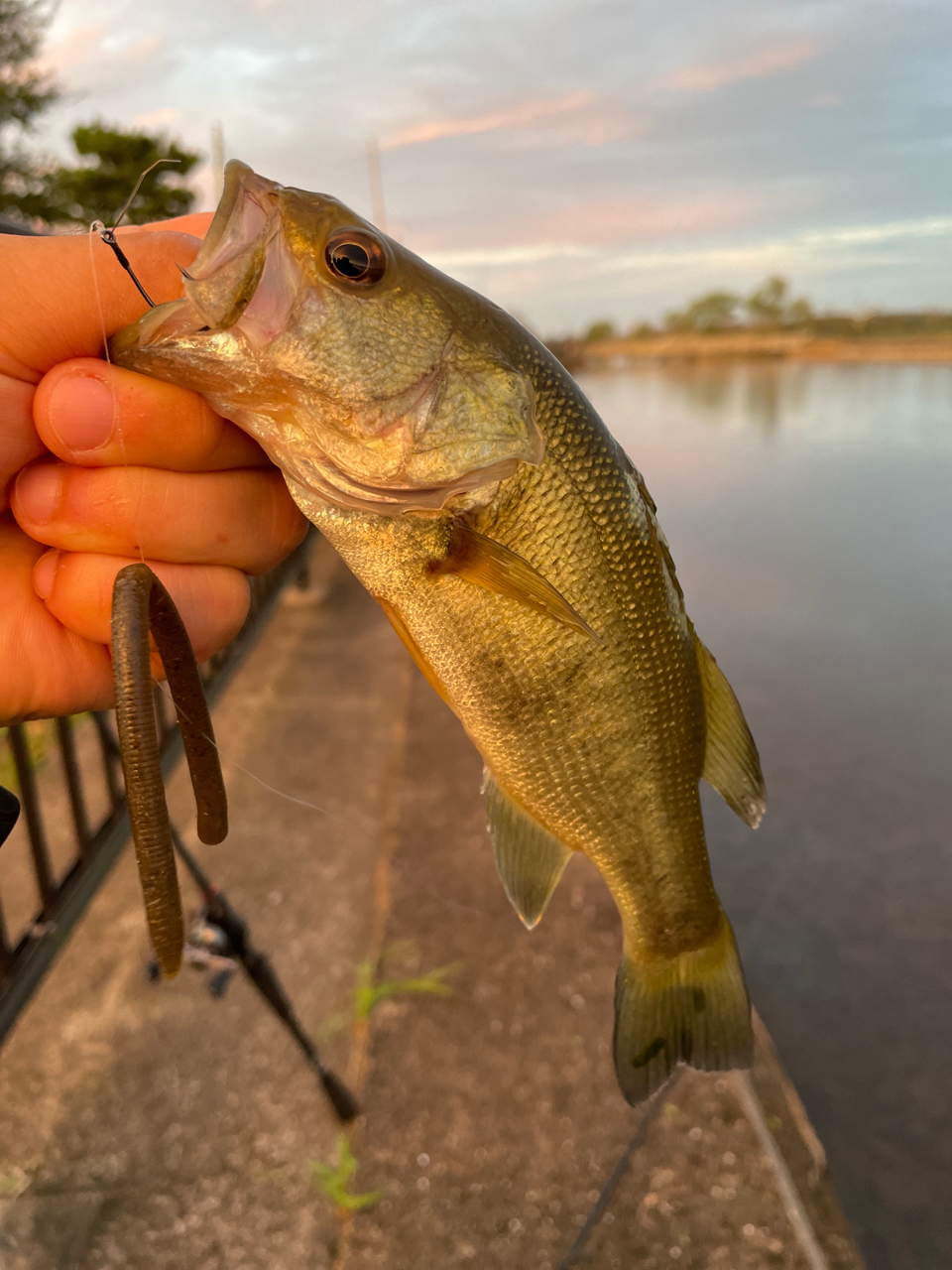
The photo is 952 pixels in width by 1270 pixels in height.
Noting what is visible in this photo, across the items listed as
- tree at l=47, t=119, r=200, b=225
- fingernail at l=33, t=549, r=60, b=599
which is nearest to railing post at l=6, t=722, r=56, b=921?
fingernail at l=33, t=549, r=60, b=599

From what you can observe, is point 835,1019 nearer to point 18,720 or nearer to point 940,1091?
point 940,1091

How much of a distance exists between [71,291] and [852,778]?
17.0 feet

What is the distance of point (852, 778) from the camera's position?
16.2 feet

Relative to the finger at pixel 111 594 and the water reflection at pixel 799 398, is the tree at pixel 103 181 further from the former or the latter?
the finger at pixel 111 594

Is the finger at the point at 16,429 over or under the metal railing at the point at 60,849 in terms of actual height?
over

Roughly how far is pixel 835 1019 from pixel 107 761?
321 centimetres

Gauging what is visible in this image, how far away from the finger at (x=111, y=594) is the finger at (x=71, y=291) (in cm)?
25

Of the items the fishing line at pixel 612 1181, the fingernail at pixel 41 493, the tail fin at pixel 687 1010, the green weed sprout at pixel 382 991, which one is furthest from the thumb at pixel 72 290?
the green weed sprout at pixel 382 991

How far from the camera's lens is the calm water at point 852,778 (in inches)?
113

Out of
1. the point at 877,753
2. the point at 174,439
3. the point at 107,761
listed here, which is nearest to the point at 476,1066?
the point at 107,761

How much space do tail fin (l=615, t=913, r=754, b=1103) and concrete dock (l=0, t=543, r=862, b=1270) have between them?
2.52 ft

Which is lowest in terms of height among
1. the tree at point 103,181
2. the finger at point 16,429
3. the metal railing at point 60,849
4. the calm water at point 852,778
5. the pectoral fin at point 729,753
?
the calm water at point 852,778

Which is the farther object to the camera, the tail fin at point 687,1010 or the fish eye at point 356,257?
the tail fin at point 687,1010

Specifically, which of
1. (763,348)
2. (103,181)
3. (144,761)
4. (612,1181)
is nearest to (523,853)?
(144,761)
